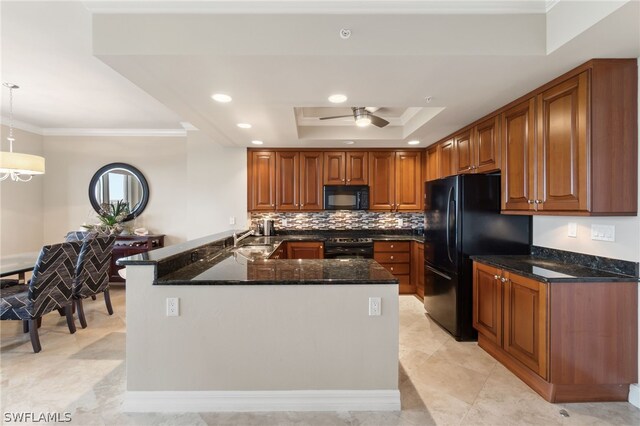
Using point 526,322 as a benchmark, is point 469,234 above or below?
above

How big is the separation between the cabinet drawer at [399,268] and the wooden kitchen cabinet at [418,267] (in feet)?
0.23

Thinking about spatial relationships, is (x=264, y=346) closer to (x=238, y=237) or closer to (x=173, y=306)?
(x=173, y=306)

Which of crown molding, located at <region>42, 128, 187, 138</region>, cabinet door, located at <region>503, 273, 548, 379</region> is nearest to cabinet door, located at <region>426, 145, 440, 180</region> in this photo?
cabinet door, located at <region>503, 273, 548, 379</region>

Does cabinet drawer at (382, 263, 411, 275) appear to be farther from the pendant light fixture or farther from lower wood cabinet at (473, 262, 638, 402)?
the pendant light fixture

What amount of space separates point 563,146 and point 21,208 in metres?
6.79

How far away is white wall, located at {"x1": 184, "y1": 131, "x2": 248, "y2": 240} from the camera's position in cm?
445

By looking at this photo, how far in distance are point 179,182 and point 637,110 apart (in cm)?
542

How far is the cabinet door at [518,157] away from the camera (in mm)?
2375

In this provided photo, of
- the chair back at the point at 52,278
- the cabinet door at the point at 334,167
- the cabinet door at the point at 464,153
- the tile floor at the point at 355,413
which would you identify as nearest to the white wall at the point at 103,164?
the chair back at the point at 52,278

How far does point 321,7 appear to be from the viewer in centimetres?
170

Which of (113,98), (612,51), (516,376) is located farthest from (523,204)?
(113,98)

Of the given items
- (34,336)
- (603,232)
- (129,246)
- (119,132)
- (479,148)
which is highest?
(119,132)

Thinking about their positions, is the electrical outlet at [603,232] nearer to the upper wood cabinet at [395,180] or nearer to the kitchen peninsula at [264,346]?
the kitchen peninsula at [264,346]

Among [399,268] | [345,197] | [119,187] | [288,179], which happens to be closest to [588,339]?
[399,268]
